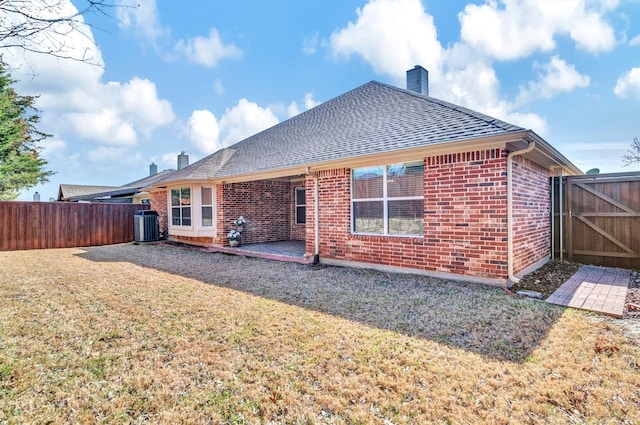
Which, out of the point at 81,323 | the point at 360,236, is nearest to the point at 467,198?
the point at 360,236

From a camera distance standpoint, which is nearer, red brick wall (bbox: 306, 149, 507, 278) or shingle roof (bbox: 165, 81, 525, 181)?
red brick wall (bbox: 306, 149, 507, 278)

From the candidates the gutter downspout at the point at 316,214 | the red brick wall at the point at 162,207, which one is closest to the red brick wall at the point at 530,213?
the gutter downspout at the point at 316,214

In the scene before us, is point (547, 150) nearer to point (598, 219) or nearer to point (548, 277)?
point (548, 277)

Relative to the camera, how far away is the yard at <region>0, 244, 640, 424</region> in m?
2.38

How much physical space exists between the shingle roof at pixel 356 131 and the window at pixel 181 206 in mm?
1014

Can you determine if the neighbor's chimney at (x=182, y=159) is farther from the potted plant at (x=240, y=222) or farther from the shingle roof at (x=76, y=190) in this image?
the shingle roof at (x=76, y=190)

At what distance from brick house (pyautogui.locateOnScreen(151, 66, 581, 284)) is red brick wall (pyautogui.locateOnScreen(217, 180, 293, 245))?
0.25ft

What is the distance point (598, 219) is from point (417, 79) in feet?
21.8

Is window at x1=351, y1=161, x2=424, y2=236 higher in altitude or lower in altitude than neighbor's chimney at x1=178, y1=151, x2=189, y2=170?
lower

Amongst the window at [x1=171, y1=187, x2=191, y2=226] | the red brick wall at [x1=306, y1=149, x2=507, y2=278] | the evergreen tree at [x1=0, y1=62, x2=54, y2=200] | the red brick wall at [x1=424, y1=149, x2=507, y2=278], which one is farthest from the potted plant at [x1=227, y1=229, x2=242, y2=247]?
the evergreen tree at [x1=0, y1=62, x2=54, y2=200]

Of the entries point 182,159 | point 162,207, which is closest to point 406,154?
point 162,207

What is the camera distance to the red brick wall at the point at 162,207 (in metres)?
14.9

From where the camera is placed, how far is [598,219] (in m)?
7.58

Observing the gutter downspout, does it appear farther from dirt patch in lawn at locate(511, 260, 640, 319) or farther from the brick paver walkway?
the brick paver walkway
